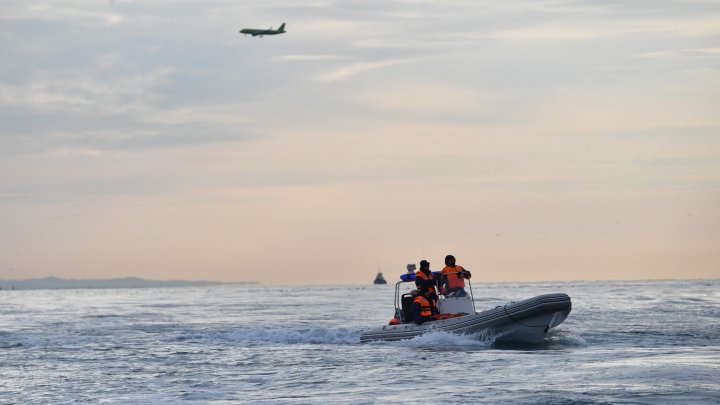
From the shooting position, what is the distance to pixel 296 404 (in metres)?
14.4

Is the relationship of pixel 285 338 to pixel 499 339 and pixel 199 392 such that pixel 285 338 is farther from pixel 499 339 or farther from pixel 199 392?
pixel 199 392

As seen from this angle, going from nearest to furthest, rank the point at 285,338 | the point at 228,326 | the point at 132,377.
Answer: the point at 132,377 < the point at 285,338 < the point at 228,326

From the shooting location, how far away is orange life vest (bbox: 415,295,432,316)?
23.3 m

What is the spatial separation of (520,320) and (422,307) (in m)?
2.50

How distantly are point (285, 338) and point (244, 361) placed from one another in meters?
6.81

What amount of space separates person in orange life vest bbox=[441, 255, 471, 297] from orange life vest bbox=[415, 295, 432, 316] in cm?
60

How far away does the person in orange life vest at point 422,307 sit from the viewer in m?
23.4

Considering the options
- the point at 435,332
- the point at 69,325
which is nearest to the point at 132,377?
the point at 435,332

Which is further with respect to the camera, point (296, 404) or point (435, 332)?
point (435, 332)

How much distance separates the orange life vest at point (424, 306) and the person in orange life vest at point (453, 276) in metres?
0.60

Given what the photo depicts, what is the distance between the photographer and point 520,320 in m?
22.3

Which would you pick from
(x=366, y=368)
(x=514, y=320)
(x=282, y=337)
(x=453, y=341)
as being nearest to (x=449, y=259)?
(x=453, y=341)

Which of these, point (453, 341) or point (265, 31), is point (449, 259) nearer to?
point (453, 341)

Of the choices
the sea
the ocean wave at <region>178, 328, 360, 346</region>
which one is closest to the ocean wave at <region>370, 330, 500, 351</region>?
the sea
